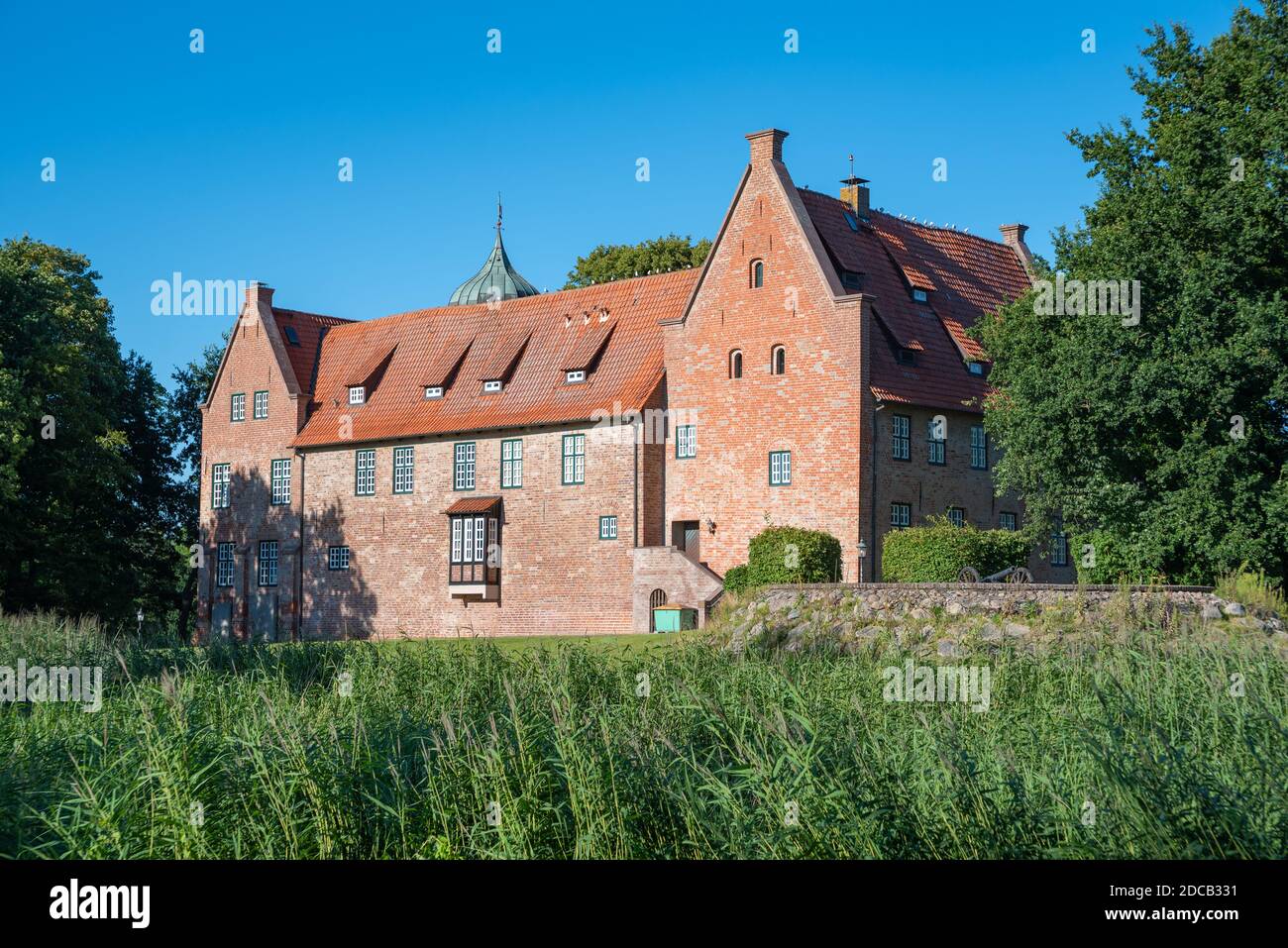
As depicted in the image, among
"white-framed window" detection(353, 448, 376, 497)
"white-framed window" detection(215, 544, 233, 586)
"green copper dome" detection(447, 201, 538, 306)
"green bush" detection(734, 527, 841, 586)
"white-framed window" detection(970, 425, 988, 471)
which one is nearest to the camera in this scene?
"green bush" detection(734, 527, 841, 586)

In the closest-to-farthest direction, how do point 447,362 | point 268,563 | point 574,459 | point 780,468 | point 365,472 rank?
point 780,468 → point 574,459 → point 365,472 → point 447,362 → point 268,563

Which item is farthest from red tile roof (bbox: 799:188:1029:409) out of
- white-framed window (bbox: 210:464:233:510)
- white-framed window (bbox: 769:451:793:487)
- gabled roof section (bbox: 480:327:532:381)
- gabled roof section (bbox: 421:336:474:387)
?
white-framed window (bbox: 210:464:233:510)

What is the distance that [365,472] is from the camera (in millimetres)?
45688

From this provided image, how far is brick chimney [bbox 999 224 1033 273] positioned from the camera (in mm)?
46344

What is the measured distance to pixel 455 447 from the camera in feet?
142

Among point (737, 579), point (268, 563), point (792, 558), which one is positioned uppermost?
point (792, 558)

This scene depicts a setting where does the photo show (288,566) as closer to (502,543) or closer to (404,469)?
(404,469)

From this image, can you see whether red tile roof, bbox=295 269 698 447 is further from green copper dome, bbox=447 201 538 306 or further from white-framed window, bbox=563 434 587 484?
green copper dome, bbox=447 201 538 306

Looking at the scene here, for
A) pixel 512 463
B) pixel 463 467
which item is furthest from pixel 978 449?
pixel 463 467

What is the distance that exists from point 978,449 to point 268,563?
23217mm

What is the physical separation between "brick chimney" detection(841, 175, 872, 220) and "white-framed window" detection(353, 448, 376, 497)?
16.3m

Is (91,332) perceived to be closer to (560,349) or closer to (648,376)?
(560,349)

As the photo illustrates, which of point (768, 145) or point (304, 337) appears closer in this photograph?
point (768, 145)

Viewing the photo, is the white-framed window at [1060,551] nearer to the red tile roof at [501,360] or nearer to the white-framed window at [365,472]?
the red tile roof at [501,360]
